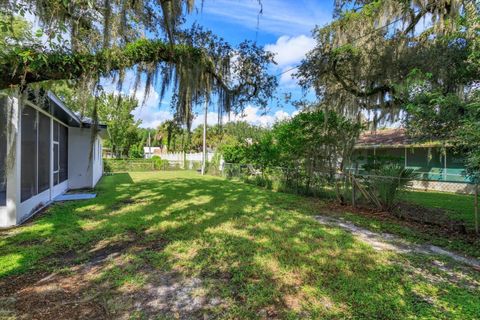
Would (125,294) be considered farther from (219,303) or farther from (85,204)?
→ (85,204)

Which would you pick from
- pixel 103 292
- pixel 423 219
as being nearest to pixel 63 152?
pixel 103 292

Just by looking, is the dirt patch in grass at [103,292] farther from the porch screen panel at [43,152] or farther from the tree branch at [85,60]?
the porch screen panel at [43,152]

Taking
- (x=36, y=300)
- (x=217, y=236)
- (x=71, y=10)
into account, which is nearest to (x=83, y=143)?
(x=71, y=10)

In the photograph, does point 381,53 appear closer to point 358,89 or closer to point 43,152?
point 358,89

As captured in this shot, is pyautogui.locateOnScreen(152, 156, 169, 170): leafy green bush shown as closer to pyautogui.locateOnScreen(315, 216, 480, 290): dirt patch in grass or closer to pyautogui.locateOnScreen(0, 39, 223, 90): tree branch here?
pyautogui.locateOnScreen(0, 39, 223, 90): tree branch

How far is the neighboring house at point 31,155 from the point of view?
209 inches

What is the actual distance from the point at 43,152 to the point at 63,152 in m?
2.95

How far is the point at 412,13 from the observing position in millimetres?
7902

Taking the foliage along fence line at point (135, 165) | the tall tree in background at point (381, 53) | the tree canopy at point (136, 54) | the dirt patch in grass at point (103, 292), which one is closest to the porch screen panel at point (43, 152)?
the tree canopy at point (136, 54)

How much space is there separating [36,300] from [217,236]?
8.57 feet

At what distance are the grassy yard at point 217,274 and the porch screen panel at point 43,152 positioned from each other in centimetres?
Result: 197

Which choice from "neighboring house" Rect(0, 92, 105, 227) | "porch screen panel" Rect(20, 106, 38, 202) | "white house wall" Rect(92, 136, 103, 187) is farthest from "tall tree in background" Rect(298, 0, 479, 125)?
"white house wall" Rect(92, 136, 103, 187)

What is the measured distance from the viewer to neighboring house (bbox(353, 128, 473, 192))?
12.1 metres

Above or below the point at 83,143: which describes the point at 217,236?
below
